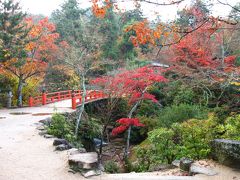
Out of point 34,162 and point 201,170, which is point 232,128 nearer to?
point 201,170

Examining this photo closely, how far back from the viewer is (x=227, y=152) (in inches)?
200

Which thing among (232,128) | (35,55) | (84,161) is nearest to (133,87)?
(232,128)

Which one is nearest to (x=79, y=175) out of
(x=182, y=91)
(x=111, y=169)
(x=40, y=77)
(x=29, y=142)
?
(x=111, y=169)

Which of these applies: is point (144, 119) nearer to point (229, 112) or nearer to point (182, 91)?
point (182, 91)

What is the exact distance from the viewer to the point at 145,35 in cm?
453

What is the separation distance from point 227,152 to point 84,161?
111 inches

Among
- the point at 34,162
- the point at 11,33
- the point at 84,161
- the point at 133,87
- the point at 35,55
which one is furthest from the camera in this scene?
the point at 35,55

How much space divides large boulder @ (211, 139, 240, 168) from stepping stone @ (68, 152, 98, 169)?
2508mm

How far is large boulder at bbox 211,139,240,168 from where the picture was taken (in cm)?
490

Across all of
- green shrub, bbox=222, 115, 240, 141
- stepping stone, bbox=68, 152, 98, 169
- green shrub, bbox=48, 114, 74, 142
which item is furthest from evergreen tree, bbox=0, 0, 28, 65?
green shrub, bbox=222, 115, 240, 141

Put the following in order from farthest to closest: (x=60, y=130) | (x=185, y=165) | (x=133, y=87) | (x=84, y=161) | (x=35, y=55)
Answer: (x=35, y=55), (x=133, y=87), (x=60, y=130), (x=84, y=161), (x=185, y=165)

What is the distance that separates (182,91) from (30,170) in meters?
12.3

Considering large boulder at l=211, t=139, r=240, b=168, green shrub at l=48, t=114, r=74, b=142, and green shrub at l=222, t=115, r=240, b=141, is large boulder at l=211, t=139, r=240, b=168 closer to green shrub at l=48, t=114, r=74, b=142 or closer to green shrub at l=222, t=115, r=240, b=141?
green shrub at l=222, t=115, r=240, b=141

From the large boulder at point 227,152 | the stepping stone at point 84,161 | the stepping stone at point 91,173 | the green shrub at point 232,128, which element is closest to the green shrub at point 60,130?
the stepping stone at point 84,161
